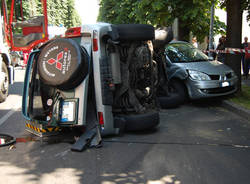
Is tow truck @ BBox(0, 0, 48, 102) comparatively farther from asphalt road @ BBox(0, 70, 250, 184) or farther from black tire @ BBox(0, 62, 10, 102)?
asphalt road @ BBox(0, 70, 250, 184)

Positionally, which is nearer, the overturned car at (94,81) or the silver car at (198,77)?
the overturned car at (94,81)

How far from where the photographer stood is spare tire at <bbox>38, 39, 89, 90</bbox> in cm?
491

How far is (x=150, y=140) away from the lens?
17.7 ft

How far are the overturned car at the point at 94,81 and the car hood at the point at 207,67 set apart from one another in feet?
9.52

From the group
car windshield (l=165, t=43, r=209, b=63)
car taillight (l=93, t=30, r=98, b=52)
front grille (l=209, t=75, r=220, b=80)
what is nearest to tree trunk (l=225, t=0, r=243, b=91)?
car windshield (l=165, t=43, r=209, b=63)

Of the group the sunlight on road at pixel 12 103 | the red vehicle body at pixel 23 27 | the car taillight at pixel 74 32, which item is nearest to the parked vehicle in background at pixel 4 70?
the sunlight on road at pixel 12 103

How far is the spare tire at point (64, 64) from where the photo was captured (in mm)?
4914

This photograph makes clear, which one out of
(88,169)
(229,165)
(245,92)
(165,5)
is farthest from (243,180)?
(165,5)

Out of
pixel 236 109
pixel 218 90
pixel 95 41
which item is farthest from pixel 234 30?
pixel 95 41

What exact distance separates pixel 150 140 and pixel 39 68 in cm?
226

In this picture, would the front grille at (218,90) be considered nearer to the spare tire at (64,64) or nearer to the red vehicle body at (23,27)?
the spare tire at (64,64)

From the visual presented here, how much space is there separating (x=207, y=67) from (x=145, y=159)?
4907 mm

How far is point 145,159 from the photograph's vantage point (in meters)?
4.44

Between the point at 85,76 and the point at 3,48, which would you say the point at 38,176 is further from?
the point at 3,48
